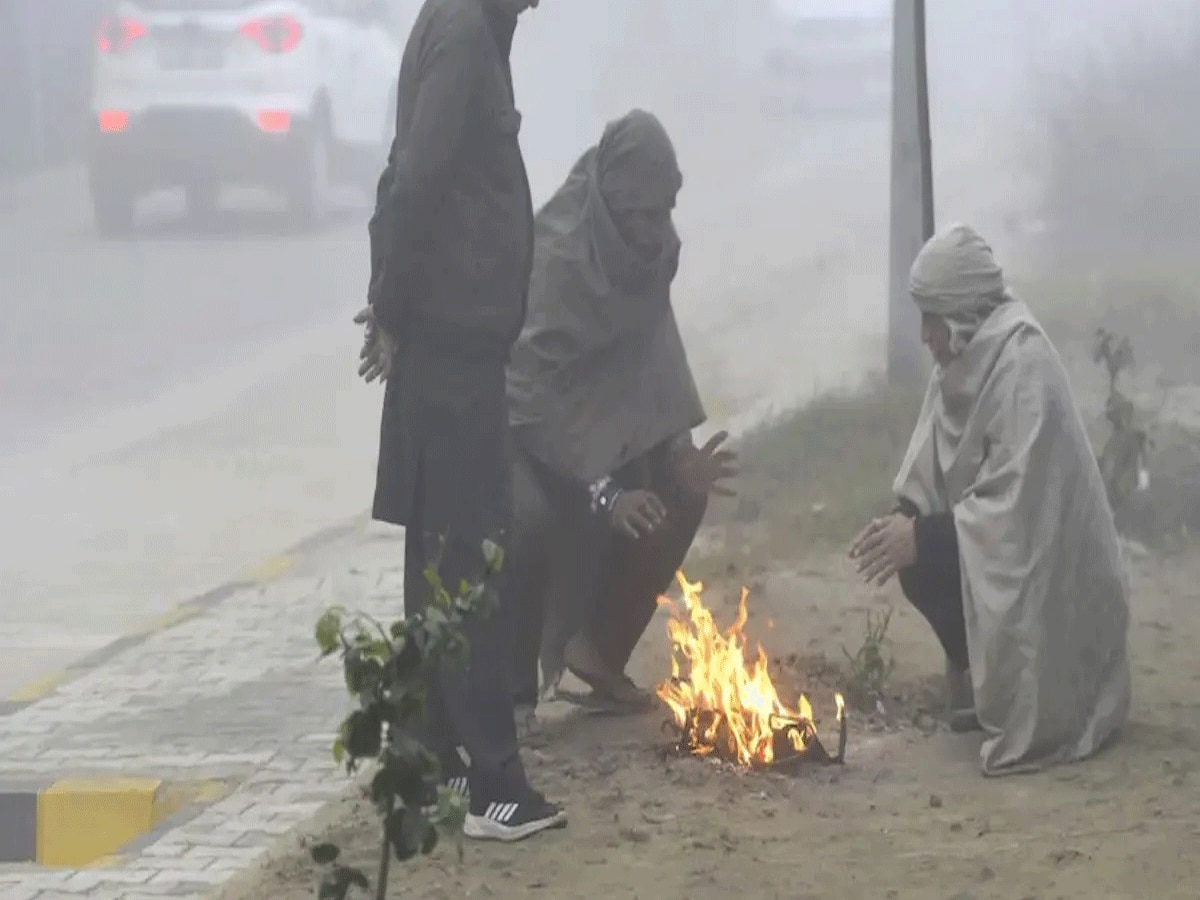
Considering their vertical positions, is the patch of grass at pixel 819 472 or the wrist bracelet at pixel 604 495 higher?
the wrist bracelet at pixel 604 495

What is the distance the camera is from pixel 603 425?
5.75m

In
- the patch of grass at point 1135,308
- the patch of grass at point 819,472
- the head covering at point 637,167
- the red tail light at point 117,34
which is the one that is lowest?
the patch of grass at point 819,472

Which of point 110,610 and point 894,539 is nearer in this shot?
point 894,539

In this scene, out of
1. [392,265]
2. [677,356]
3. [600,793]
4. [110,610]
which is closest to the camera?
[392,265]

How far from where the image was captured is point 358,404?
1160 centimetres

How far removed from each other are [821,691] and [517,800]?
5.19 feet

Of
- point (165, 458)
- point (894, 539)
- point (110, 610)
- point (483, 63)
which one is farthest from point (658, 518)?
point (165, 458)

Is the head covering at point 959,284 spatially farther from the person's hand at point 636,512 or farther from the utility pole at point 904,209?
the utility pole at point 904,209

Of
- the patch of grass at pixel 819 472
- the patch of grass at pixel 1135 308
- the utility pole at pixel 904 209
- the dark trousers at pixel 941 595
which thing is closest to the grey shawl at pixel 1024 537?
the dark trousers at pixel 941 595

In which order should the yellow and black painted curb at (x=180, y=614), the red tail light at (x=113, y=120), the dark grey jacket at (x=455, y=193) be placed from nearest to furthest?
the dark grey jacket at (x=455, y=193)
the yellow and black painted curb at (x=180, y=614)
the red tail light at (x=113, y=120)

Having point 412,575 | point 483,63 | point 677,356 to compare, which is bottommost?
point 412,575

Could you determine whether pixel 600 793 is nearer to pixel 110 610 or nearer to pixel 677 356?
pixel 677 356

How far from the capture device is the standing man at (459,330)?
183 inches

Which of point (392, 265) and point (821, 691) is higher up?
point (392, 265)
